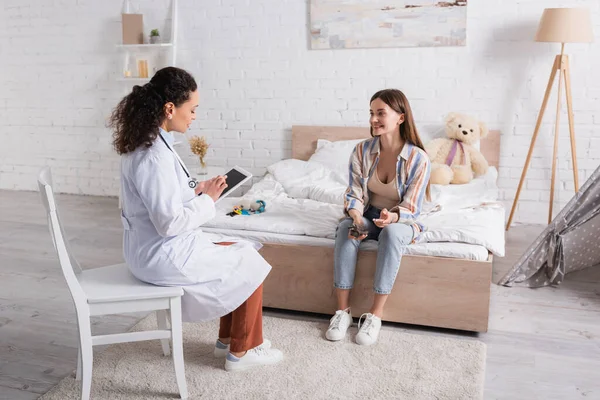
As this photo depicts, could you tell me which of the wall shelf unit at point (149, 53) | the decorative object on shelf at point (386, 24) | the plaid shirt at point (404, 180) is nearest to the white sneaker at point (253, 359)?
the plaid shirt at point (404, 180)

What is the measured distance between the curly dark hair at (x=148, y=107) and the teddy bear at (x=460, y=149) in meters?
2.01

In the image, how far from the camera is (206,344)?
2303 millimetres

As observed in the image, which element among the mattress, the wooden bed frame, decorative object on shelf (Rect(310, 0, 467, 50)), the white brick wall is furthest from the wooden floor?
decorative object on shelf (Rect(310, 0, 467, 50))

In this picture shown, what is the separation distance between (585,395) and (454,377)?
407 mm

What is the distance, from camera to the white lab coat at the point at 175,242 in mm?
1781

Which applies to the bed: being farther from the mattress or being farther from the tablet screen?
the tablet screen

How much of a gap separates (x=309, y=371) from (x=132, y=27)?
126 inches

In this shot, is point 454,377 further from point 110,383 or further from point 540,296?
point 110,383

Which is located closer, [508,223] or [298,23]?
[508,223]

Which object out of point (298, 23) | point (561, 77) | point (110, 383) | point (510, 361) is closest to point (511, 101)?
point (561, 77)

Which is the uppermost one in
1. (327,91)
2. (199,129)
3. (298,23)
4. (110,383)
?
(298,23)

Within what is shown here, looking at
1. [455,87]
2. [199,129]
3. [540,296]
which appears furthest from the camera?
[199,129]

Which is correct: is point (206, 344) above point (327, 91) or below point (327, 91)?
below

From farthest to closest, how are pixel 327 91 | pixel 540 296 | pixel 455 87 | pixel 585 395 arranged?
pixel 327 91
pixel 455 87
pixel 540 296
pixel 585 395
